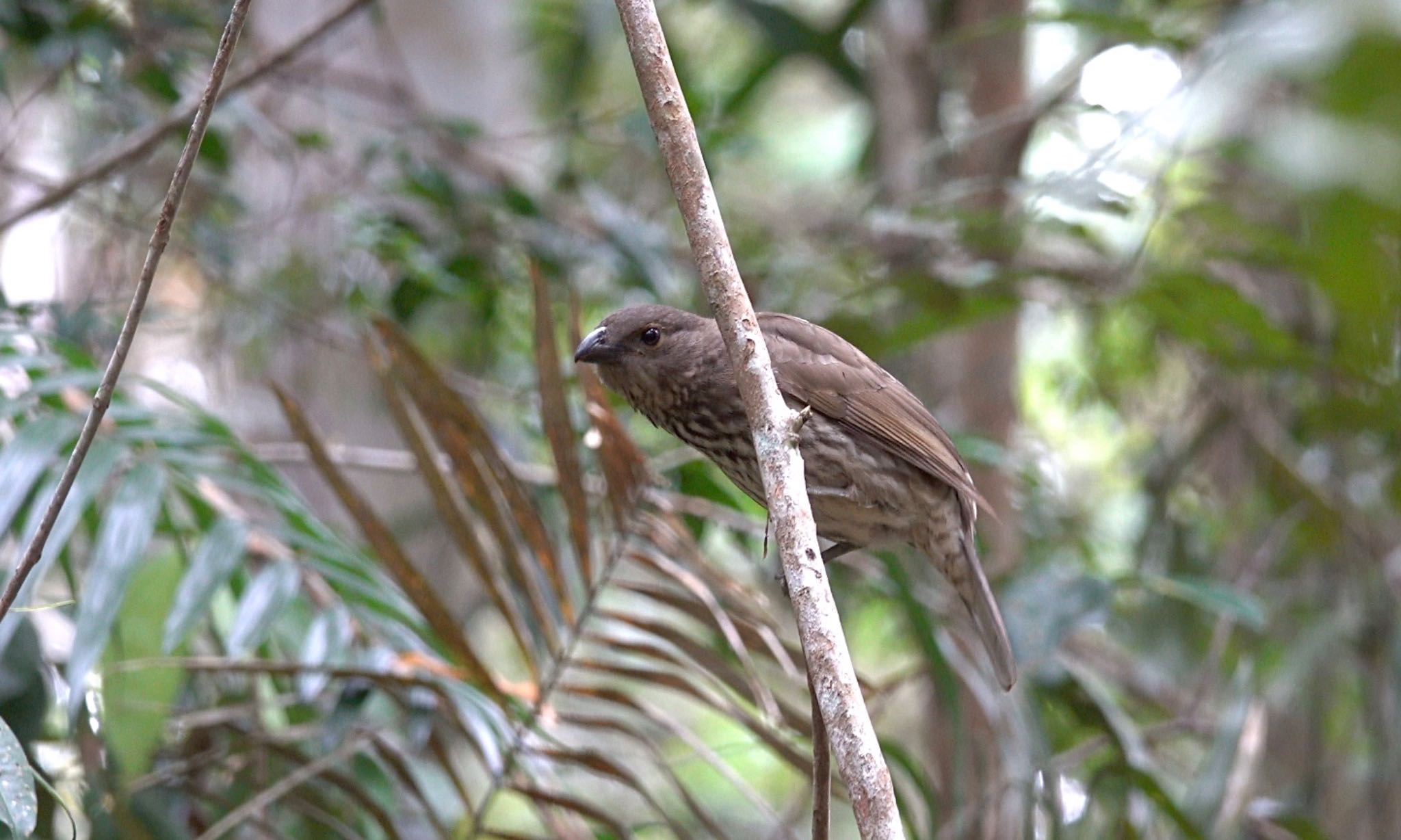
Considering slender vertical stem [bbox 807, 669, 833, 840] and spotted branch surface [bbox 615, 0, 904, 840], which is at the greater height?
spotted branch surface [bbox 615, 0, 904, 840]

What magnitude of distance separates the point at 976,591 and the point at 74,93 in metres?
3.05

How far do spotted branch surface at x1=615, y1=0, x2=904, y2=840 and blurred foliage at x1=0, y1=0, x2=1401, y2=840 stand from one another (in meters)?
0.69

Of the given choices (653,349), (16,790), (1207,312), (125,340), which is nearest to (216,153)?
(653,349)

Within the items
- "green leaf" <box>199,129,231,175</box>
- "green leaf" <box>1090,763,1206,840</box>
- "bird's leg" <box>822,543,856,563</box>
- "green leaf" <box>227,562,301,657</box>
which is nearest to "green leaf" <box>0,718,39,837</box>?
"green leaf" <box>227,562,301,657</box>

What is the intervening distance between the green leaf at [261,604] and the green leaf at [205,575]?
8 centimetres

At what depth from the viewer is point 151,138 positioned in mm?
3529

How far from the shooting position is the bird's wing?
2.96 m

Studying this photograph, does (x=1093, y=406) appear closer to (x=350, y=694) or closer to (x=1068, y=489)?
(x=1068, y=489)

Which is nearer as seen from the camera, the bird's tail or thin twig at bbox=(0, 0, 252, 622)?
thin twig at bbox=(0, 0, 252, 622)

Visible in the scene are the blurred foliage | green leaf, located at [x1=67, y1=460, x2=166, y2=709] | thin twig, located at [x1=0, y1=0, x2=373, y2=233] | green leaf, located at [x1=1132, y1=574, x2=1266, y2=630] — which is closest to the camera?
green leaf, located at [x1=67, y1=460, x2=166, y2=709]

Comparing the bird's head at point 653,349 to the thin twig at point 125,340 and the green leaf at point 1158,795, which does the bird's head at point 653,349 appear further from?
the green leaf at point 1158,795

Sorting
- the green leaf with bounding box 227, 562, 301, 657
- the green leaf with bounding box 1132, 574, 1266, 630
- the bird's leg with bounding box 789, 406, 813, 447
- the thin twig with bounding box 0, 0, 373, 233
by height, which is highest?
the thin twig with bounding box 0, 0, 373, 233

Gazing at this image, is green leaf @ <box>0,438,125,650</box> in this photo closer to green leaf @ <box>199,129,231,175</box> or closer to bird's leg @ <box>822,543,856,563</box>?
green leaf @ <box>199,129,231,175</box>

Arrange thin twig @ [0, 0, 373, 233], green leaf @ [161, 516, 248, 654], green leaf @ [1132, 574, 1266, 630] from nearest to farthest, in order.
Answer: green leaf @ [161, 516, 248, 654]
thin twig @ [0, 0, 373, 233]
green leaf @ [1132, 574, 1266, 630]
